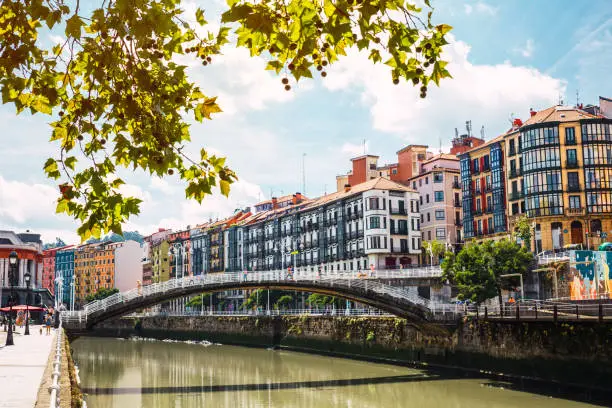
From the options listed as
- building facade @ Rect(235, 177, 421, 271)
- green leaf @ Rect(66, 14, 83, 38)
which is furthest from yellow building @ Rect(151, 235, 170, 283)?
green leaf @ Rect(66, 14, 83, 38)

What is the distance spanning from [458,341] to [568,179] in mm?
27619

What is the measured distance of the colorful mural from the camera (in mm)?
48562

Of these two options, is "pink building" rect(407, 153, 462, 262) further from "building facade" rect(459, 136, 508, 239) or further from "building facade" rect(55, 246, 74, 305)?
"building facade" rect(55, 246, 74, 305)

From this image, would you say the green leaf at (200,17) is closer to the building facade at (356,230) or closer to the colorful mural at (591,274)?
the colorful mural at (591,274)

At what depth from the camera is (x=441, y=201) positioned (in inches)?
3430

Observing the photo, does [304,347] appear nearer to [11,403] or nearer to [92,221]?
[11,403]

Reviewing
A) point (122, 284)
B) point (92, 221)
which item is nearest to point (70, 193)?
point (92, 221)

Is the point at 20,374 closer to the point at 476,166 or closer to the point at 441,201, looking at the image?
the point at 476,166

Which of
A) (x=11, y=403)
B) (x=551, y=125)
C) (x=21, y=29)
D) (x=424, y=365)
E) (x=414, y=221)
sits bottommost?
(x=424, y=365)

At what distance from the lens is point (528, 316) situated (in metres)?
38.2

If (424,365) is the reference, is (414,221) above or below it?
above

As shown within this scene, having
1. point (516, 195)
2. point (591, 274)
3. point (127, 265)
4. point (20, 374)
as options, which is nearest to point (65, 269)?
point (127, 265)

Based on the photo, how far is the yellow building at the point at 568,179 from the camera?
212ft

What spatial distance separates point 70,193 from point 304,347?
192ft
